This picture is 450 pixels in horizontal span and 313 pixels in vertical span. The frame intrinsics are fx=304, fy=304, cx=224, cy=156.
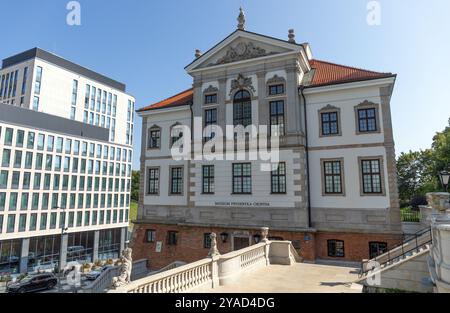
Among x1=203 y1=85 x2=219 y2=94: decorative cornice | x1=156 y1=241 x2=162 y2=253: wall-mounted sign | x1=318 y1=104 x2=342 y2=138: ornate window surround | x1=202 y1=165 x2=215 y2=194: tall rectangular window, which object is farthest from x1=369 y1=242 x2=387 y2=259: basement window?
x1=203 y1=85 x2=219 y2=94: decorative cornice

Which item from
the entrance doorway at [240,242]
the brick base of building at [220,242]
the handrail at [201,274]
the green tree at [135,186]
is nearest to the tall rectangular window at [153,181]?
the brick base of building at [220,242]

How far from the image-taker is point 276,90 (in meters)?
22.5

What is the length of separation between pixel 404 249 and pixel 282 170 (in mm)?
8624

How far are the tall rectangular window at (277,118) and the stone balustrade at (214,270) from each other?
817 centimetres

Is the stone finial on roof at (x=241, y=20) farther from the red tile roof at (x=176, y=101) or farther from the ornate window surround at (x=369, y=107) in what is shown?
the ornate window surround at (x=369, y=107)

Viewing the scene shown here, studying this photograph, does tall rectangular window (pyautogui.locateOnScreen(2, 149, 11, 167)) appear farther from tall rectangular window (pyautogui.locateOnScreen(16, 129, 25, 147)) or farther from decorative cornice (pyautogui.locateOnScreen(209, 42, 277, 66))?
decorative cornice (pyautogui.locateOnScreen(209, 42, 277, 66))

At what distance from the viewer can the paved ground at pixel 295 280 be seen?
11.9 meters

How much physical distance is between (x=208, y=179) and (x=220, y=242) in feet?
15.8

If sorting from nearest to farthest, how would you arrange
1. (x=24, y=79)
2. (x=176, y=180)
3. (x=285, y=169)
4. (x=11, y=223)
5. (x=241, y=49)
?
(x=285, y=169), (x=241, y=49), (x=176, y=180), (x=11, y=223), (x=24, y=79)

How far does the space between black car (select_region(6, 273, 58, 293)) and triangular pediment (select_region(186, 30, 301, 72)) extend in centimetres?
3131

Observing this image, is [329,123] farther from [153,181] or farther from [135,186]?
[135,186]

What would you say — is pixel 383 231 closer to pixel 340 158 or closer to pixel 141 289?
pixel 340 158

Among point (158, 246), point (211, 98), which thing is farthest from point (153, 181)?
point (211, 98)

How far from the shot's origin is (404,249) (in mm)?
15477
